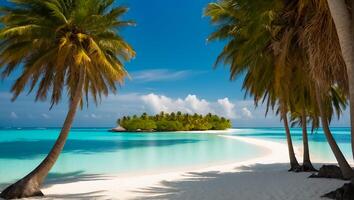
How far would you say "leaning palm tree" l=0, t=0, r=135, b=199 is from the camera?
9477 mm

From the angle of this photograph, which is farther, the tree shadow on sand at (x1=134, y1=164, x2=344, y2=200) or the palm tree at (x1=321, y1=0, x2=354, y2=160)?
the tree shadow on sand at (x1=134, y1=164, x2=344, y2=200)

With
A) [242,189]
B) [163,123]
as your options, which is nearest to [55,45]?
[242,189]

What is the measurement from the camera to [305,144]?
1426 centimetres

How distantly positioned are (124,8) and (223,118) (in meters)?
97.0

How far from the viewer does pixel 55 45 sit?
988 cm

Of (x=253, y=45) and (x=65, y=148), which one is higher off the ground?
(x=253, y=45)

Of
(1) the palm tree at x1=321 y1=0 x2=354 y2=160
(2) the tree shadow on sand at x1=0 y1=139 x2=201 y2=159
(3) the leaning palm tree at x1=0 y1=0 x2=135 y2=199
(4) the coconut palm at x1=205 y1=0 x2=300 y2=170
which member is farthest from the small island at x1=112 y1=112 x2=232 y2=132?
(1) the palm tree at x1=321 y1=0 x2=354 y2=160

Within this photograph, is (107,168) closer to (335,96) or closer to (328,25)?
(335,96)

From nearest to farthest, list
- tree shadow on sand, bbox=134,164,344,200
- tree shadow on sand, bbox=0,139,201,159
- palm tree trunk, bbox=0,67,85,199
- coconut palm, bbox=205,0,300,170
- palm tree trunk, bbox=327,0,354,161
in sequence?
1. palm tree trunk, bbox=327,0,354,161
2. tree shadow on sand, bbox=134,164,344,200
3. coconut palm, bbox=205,0,300,170
4. palm tree trunk, bbox=0,67,85,199
5. tree shadow on sand, bbox=0,139,201,159

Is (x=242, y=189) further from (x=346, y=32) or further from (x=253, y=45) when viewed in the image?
(x=346, y=32)

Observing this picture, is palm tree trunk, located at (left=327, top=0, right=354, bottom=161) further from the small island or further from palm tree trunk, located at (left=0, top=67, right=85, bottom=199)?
the small island

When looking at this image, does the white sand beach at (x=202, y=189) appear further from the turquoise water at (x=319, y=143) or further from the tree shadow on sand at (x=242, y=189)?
the turquoise water at (x=319, y=143)

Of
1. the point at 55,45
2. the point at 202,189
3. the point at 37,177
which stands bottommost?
the point at 202,189

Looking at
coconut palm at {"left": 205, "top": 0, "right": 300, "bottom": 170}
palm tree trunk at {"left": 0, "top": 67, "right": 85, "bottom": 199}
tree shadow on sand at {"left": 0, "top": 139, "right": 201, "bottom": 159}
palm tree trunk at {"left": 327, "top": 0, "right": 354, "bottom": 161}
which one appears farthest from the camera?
tree shadow on sand at {"left": 0, "top": 139, "right": 201, "bottom": 159}
